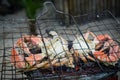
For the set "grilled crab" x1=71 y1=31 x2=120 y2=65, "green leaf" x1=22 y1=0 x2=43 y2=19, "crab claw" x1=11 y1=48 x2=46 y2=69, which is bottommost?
"green leaf" x1=22 y1=0 x2=43 y2=19

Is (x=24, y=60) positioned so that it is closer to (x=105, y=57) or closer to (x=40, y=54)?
(x=40, y=54)

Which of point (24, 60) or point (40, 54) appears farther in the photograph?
point (40, 54)

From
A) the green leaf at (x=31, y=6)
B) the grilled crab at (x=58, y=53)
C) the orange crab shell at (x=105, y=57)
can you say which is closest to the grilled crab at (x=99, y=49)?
the orange crab shell at (x=105, y=57)

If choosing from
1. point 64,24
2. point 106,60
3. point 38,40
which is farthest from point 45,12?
point 106,60

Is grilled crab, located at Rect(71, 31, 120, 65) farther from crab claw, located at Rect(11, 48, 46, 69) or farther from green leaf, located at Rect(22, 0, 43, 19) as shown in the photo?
green leaf, located at Rect(22, 0, 43, 19)

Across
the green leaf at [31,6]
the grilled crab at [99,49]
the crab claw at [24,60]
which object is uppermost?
the crab claw at [24,60]

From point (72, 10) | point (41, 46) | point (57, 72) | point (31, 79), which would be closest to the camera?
point (31, 79)

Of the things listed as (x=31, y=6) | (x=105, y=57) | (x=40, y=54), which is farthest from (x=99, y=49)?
(x=31, y=6)

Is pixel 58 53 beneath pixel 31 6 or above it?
above

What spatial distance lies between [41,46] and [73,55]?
41cm

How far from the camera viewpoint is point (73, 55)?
289cm

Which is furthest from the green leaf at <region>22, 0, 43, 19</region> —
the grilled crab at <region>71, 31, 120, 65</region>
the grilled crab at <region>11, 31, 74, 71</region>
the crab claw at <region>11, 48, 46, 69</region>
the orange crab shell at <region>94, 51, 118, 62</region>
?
the orange crab shell at <region>94, 51, 118, 62</region>

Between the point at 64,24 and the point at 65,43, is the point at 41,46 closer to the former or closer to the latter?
the point at 65,43

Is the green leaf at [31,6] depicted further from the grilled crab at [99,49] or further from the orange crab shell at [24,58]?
the grilled crab at [99,49]
